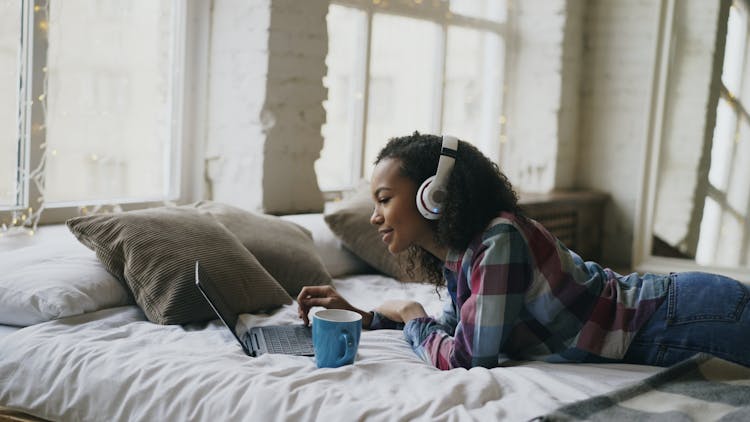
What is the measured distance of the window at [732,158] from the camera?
4410 mm

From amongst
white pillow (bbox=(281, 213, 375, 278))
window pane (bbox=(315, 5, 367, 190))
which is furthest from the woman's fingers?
window pane (bbox=(315, 5, 367, 190))

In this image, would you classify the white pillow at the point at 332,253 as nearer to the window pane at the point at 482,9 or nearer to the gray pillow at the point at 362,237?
the gray pillow at the point at 362,237

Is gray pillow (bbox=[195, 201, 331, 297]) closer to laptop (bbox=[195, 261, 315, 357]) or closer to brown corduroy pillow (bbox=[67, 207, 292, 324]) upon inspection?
brown corduroy pillow (bbox=[67, 207, 292, 324])

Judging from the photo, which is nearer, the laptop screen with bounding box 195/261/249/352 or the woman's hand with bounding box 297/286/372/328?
the laptop screen with bounding box 195/261/249/352

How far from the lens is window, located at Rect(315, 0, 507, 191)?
383 cm

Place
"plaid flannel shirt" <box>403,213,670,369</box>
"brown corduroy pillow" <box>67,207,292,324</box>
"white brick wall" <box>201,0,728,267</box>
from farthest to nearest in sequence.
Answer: "white brick wall" <box>201,0,728,267</box>
"brown corduroy pillow" <box>67,207,292,324</box>
"plaid flannel shirt" <box>403,213,670,369</box>

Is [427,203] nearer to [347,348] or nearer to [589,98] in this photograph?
[347,348]

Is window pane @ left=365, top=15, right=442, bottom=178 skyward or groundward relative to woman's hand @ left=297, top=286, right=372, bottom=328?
skyward

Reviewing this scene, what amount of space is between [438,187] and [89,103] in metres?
1.71

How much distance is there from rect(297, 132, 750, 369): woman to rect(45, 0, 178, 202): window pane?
153 cm

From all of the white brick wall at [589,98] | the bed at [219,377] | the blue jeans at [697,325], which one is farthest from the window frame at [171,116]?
the white brick wall at [589,98]

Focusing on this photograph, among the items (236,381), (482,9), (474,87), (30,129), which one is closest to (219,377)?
(236,381)

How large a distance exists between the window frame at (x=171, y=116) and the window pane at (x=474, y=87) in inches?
64.4

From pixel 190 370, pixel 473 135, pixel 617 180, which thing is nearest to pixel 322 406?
pixel 190 370
